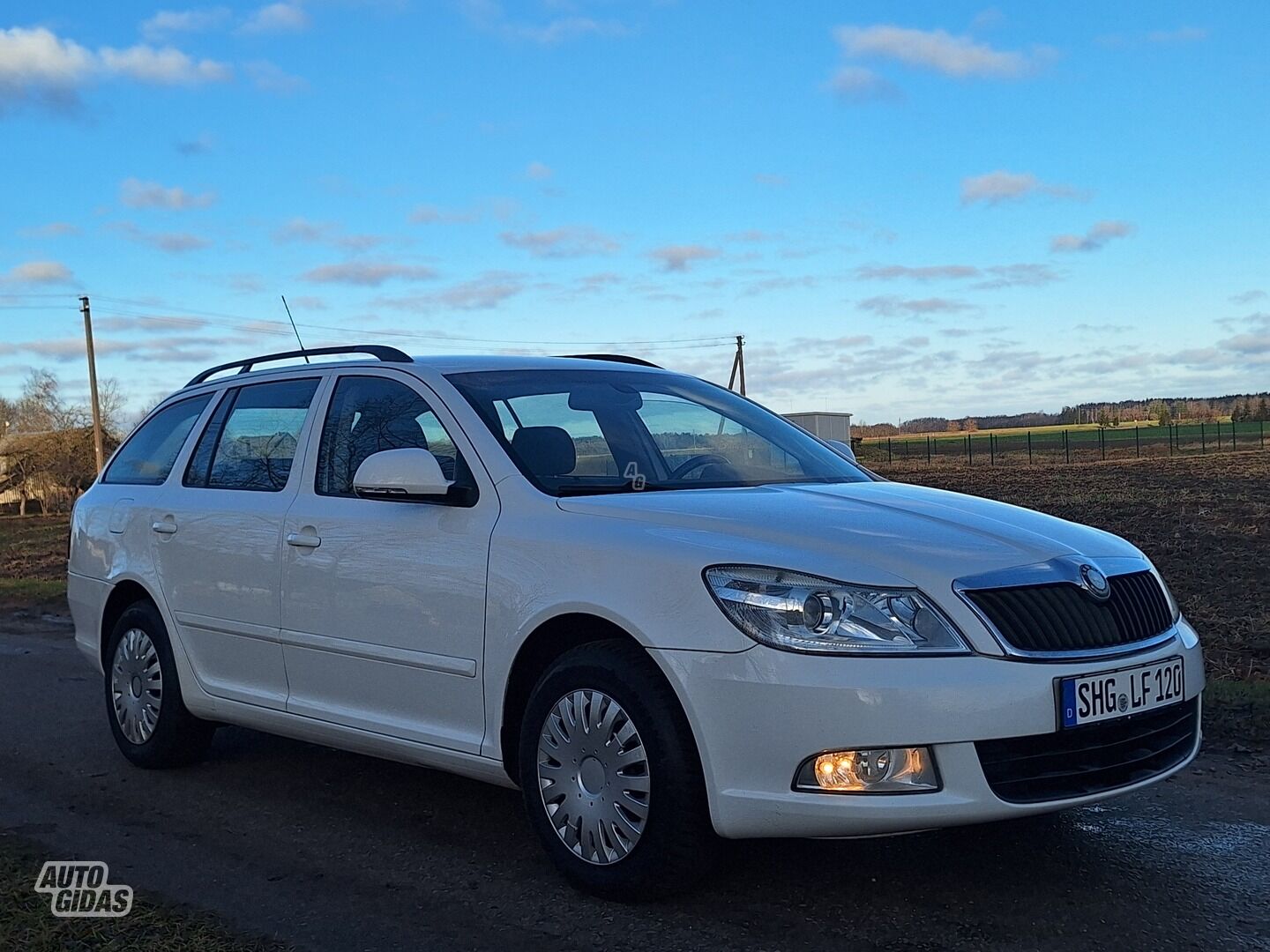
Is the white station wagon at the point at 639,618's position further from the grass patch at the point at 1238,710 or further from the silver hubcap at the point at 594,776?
the grass patch at the point at 1238,710

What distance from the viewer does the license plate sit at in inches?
136

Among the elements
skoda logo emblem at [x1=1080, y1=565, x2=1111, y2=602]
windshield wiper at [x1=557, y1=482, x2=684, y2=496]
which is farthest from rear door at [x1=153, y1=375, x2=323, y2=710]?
skoda logo emblem at [x1=1080, y1=565, x2=1111, y2=602]

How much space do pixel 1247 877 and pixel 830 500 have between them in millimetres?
1711

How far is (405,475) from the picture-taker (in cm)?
434

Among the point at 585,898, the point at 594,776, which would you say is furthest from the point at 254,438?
the point at 585,898

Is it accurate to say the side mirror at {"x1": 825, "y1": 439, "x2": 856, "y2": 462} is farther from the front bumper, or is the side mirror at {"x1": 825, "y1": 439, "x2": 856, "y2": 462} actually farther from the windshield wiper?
the front bumper

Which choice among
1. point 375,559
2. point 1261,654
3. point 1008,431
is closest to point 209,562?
point 375,559

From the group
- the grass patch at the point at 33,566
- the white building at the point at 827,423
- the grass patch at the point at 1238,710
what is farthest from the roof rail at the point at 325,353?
the white building at the point at 827,423

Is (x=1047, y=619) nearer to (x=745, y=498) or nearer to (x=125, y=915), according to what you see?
(x=745, y=498)

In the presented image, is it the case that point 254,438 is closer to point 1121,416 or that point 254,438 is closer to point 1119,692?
point 1119,692

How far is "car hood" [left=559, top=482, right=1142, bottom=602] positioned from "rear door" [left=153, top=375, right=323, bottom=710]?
5.32 ft

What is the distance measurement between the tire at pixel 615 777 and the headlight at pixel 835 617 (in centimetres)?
39

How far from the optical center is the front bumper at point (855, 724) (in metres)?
3.36

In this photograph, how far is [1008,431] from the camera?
109812 millimetres
